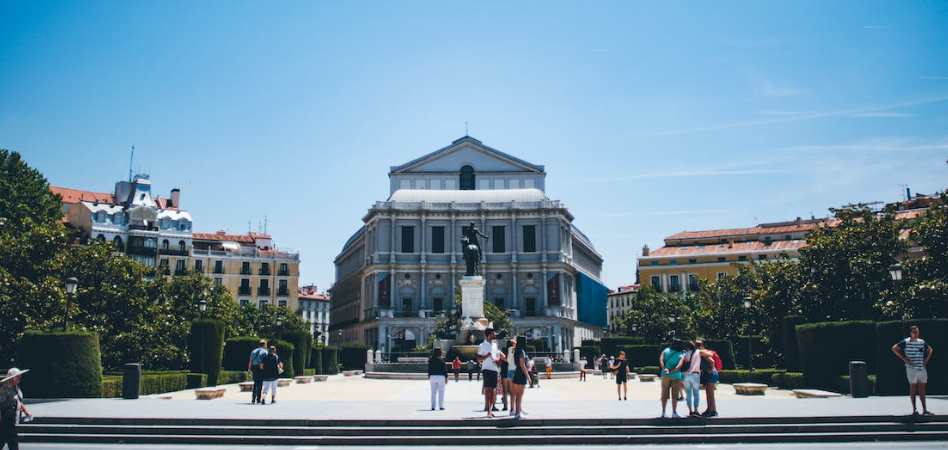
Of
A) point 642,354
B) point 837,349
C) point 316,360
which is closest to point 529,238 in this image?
point 642,354

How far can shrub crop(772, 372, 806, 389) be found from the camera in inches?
1051

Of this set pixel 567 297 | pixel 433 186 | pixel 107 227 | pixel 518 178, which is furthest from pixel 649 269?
pixel 107 227

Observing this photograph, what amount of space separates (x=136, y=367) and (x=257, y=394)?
14.9 feet

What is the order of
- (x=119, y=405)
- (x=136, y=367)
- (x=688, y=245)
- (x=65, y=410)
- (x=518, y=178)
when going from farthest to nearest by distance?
(x=688, y=245) < (x=518, y=178) < (x=136, y=367) < (x=119, y=405) < (x=65, y=410)

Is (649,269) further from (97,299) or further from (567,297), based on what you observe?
(97,299)

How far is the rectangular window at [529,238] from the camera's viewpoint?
85.7 meters

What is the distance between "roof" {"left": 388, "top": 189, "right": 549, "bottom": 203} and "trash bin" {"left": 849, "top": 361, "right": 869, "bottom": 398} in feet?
221

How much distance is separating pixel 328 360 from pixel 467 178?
44.5 m

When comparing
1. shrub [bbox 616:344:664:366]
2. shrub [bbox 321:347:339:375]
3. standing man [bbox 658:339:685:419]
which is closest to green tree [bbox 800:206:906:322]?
shrub [bbox 616:344:664:366]

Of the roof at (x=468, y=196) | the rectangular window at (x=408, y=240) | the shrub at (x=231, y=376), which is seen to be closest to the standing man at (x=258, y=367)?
the shrub at (x=231, y=376)

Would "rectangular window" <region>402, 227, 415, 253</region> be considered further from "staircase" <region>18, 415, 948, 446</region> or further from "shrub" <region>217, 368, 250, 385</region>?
"staircase" <region>18, 415, 948, 446</region>

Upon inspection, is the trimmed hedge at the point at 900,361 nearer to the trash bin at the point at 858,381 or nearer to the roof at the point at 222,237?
the trash bin at the point at 858,381

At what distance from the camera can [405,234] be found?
283ft

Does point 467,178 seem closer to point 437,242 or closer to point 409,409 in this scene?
point 437,242
